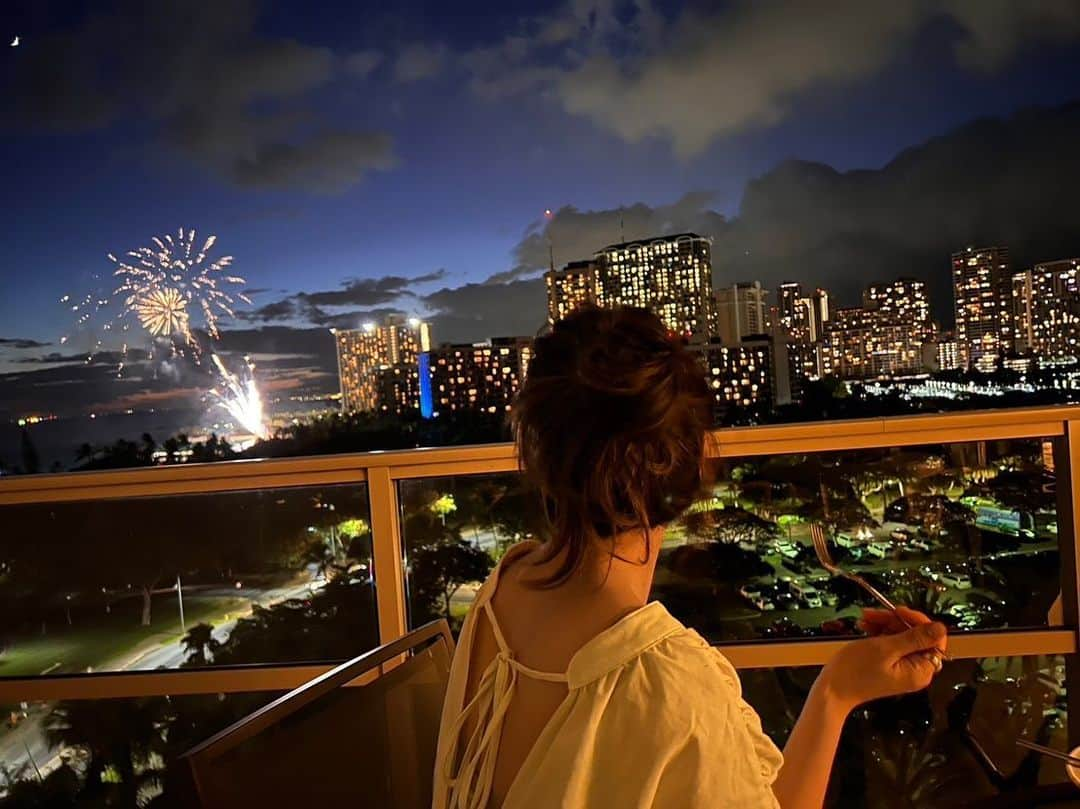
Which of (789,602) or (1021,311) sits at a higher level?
(1021,311)

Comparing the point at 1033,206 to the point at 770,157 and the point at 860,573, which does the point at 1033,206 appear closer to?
the point at 770,157

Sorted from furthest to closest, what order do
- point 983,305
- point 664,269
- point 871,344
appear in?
point 983,305, point 871,344, point 664,269

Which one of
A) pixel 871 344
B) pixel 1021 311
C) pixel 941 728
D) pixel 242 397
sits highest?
pixel 1021 311

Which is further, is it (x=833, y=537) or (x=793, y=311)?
(x=793, y=311)

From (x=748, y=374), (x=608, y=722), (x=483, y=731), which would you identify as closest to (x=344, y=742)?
(x=483, y=731)

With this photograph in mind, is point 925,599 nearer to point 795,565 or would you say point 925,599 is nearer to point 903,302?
point 795,565

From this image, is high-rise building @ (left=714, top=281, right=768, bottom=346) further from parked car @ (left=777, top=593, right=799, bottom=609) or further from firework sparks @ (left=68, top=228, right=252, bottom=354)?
parked car @ (left=777, top=593, right=799, bottom=609)

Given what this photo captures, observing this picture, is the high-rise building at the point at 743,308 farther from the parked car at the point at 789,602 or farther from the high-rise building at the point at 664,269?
the parked car at the point at 789,602

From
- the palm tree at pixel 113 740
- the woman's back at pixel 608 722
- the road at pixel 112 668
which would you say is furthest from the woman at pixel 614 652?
the palm tree at pixel 113 740
